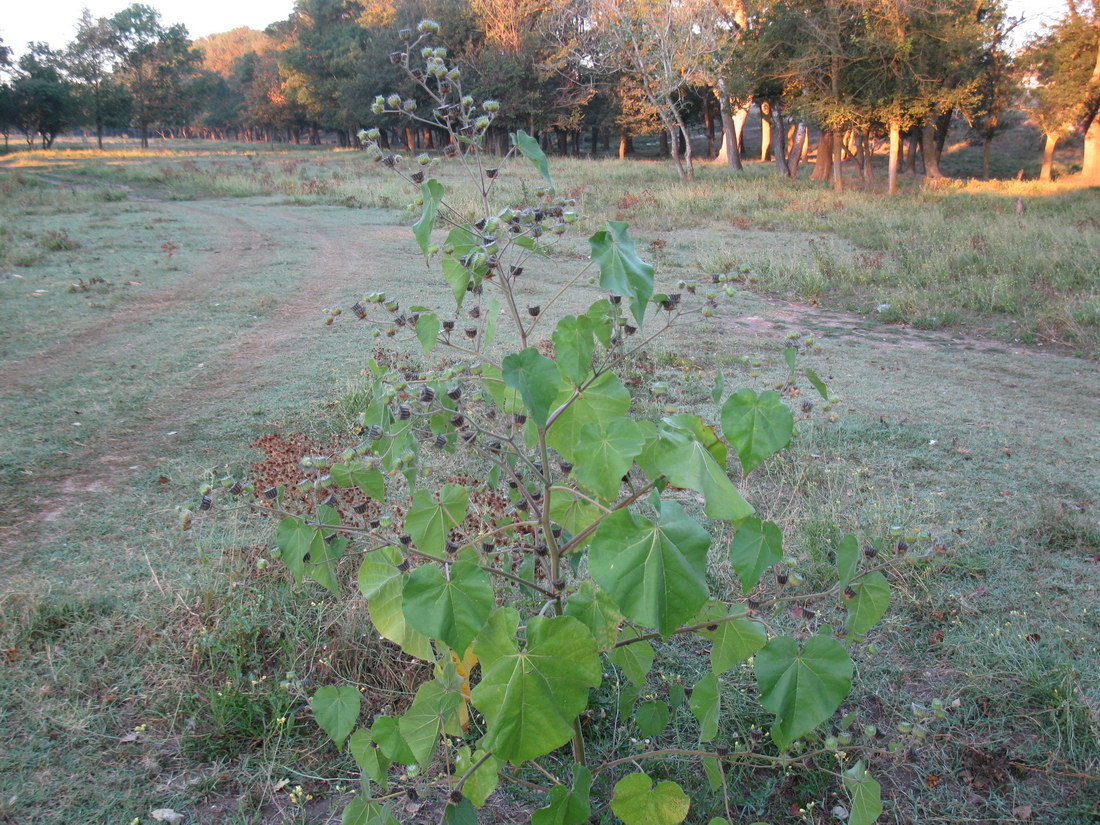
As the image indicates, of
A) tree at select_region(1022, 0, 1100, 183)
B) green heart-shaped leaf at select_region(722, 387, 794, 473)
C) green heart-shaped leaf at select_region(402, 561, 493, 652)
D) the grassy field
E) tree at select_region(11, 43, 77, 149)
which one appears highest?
tree at select_region(11, 43, 77, 149)

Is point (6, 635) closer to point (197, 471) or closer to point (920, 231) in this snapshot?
point (197, 471)

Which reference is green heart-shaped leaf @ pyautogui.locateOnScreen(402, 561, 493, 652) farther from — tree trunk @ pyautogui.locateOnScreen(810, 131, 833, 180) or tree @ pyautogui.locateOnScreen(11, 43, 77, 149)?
tree @ pyautogui.locateOnScreen(11, 43, 77, 149)

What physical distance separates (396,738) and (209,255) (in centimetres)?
1152

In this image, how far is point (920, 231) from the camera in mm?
12359

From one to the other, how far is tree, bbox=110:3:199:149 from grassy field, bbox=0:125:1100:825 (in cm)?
4174

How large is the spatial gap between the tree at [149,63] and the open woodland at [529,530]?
140 ft

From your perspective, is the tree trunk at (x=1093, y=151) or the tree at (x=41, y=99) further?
the tree at (x=41, y=99)

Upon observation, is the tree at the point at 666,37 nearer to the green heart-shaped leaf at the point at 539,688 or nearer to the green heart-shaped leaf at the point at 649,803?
the green heart-shaped leaf at the point at 649,803

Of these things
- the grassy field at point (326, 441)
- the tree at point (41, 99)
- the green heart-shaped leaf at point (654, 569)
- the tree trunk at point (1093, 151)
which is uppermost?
the tree at point (41, 99)

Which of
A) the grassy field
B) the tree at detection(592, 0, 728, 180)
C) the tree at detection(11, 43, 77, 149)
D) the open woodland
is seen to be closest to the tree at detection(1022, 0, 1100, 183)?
the tree at detection(592, 0, 728, 180)

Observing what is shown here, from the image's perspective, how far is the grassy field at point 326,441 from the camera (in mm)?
2223

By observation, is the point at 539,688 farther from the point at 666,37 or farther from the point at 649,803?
the point at 666,37

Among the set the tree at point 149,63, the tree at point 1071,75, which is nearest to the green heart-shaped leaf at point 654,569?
the tree at point 1071,75

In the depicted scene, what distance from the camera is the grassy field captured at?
2.22 meters
